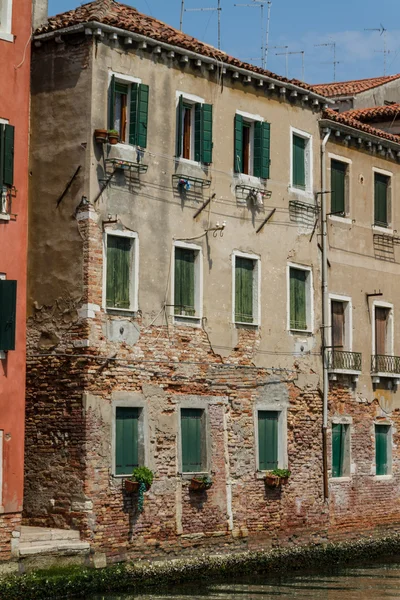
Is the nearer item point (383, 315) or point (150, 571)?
point (150, 571)

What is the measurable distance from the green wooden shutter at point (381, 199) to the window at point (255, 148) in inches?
198

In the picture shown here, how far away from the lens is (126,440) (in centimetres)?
2533

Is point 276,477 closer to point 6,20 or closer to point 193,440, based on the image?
point 193,440

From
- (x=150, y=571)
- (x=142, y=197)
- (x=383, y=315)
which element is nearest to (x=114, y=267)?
(x=142, y=197)

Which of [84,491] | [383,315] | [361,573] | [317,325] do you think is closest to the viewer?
[84,491]

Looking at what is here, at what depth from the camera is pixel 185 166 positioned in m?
27.1

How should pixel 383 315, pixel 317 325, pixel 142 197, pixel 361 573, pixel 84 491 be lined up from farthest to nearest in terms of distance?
pixel 383 315
pixel 317 325
pixel 361 573
pixel 142 197
pixel 84 491

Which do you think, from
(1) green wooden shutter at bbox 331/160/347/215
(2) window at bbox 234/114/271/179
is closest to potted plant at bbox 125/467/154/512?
(2) window at bbox 234/114/271/179

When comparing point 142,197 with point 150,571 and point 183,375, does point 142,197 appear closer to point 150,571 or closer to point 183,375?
point 183,375

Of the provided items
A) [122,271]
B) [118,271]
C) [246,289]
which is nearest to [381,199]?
[246,289]

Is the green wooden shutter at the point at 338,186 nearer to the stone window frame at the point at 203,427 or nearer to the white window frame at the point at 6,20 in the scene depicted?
the stone window frame at the point at 203,427

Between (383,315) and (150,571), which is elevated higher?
(383,315)

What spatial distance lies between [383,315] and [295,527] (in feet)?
21.2

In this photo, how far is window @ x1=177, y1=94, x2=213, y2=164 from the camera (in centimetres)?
2719
